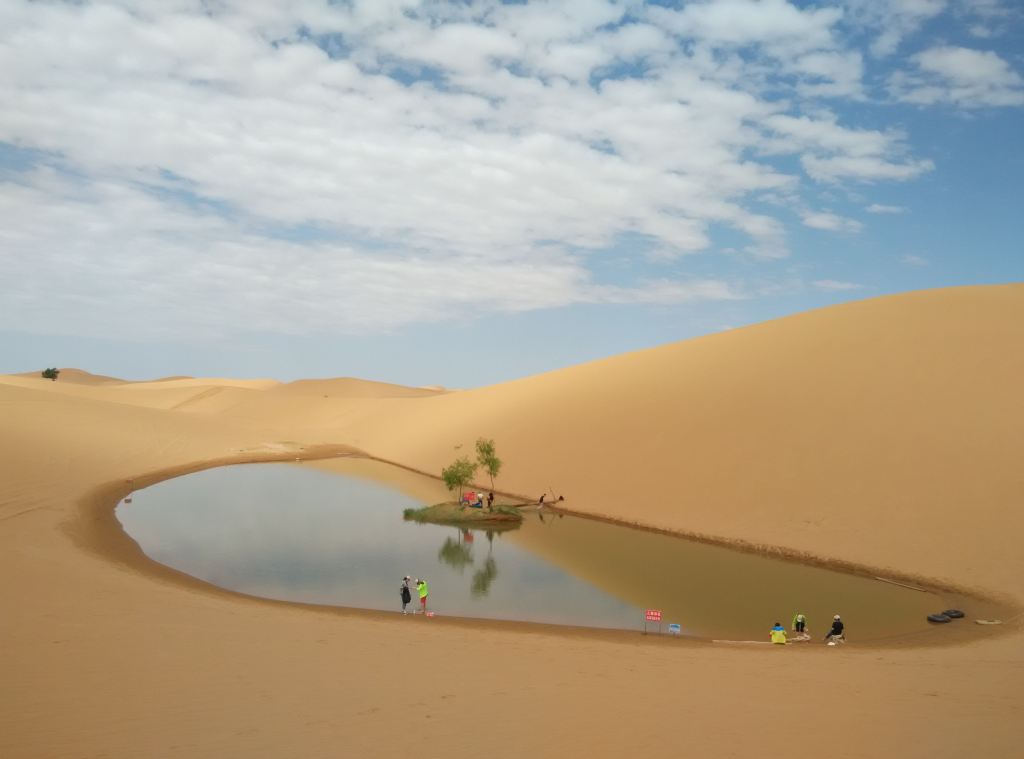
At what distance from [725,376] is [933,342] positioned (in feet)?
37.9

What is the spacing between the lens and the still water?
1936cm

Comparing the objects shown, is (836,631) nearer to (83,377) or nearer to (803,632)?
(803,632)

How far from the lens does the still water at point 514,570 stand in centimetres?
1936

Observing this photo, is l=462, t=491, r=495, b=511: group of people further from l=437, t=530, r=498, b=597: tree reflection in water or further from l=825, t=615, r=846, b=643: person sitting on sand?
l=825, t=615, r=846, b=643: person sitting on sand

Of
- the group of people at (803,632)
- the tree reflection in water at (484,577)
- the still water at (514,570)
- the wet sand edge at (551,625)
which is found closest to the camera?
the group of people at (803,632)

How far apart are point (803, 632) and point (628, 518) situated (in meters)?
16.1

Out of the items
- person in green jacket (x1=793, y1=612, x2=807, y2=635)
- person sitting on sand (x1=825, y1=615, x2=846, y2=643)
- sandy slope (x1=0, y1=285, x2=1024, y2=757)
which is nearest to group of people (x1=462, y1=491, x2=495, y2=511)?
sandy slope (x1=0, y1=285, x2=1024, y2=757)

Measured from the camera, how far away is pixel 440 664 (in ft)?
41.4

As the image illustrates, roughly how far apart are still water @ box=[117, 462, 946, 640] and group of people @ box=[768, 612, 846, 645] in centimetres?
67

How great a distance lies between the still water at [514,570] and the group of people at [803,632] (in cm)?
67

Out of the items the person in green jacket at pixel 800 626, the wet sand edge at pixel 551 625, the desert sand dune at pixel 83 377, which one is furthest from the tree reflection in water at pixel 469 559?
the desert sand dune at pixel 83 377

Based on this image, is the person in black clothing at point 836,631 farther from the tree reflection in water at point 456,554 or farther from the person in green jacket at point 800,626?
the tree reflection in water at point 456,554

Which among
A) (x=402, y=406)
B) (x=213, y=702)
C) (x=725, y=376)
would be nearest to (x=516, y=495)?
(x=725, y=376)

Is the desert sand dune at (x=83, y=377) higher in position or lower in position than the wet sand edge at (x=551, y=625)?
higher
